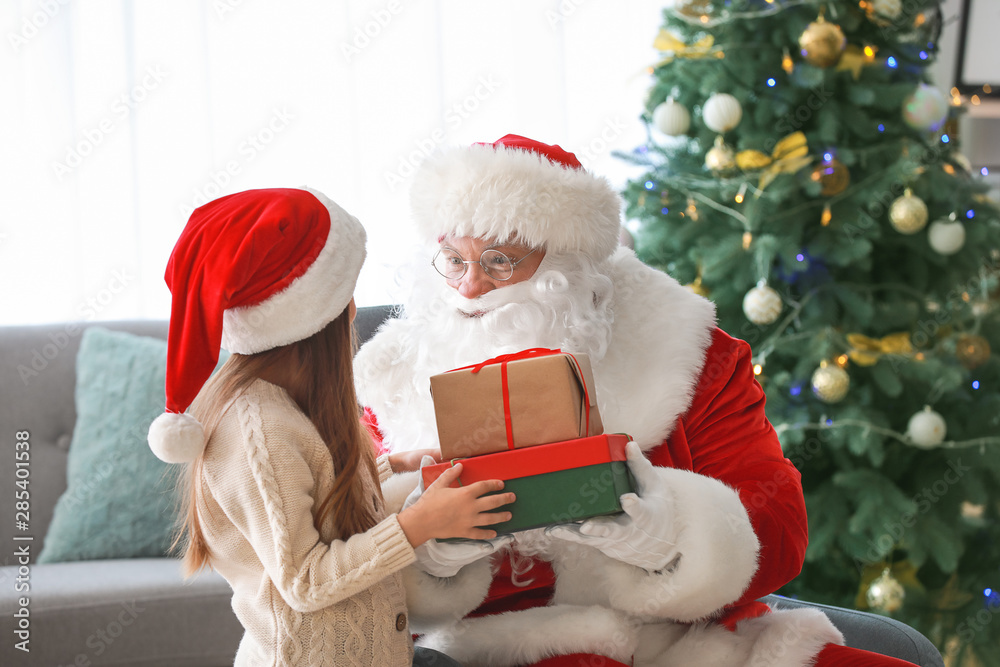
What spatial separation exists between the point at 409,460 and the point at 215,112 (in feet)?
7.32

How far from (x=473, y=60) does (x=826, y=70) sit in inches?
59.8

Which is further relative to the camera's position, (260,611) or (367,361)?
(367,361)

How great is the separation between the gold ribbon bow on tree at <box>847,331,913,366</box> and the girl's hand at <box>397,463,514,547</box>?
198 centimetres

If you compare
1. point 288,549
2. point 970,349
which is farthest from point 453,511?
point 970,349

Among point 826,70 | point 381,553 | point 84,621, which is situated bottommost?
point 84,621

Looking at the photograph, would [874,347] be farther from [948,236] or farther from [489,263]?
[489,263]

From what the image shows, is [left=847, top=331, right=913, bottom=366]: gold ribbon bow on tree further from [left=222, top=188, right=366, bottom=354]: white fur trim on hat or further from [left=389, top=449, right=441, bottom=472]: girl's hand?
[left=222, top=188, right=366, bottom=354]: white fur trim on hat

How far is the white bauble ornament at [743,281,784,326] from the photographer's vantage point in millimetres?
2615

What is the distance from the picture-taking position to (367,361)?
1730 millimetres

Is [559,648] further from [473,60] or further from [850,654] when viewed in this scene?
[473,60]

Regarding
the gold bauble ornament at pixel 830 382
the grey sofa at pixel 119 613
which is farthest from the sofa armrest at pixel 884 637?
the grey sofa at pixel 119 613

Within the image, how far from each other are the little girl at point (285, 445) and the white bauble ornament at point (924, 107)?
226 centimetres

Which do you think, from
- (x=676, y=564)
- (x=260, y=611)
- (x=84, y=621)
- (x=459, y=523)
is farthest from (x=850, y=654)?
(x=84, y=621)

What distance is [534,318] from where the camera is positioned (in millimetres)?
1565
